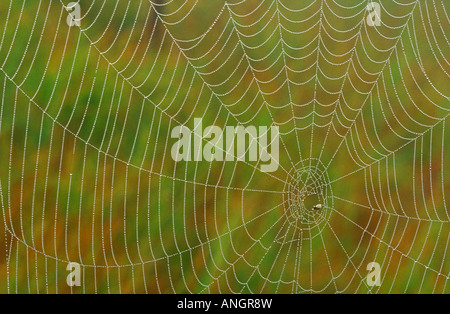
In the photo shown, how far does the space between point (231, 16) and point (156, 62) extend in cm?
21

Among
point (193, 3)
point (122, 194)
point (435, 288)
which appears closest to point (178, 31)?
point (193, 3)

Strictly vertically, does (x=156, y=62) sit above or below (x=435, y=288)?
above

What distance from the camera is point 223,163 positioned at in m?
1.74

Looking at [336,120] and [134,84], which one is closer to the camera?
[134,84]

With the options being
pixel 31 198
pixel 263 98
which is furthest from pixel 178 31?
pixel 31 198

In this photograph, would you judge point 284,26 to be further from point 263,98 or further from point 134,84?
point 134,84

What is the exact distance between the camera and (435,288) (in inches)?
76.9

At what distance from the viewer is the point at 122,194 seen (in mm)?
1634

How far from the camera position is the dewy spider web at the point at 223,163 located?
1.54 metres

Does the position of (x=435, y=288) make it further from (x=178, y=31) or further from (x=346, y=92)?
(x=178, y=31)

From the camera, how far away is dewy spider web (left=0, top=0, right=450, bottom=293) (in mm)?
1541
